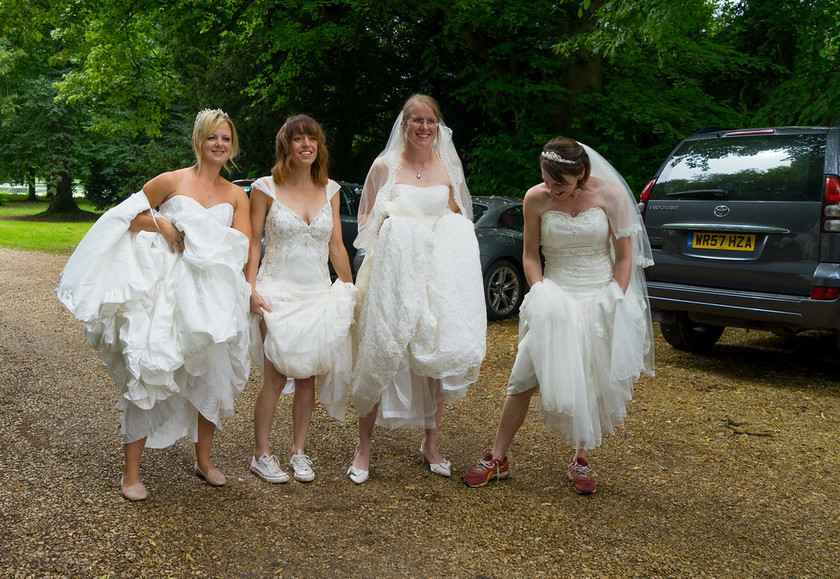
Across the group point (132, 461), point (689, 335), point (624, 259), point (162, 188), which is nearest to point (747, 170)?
point (689, 335)

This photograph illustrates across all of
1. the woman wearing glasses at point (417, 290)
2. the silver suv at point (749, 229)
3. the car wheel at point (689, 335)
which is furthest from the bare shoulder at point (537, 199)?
the car wheel at point (689, 335)

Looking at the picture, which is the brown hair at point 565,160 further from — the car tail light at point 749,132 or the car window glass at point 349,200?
the car window glass at point 349,200

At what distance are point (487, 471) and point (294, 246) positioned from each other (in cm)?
164

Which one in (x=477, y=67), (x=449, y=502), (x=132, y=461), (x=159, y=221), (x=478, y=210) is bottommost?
(x=449, y=502)

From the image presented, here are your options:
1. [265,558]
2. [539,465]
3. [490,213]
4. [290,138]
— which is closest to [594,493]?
[539,465]

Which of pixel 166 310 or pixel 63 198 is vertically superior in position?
pixel 166 310

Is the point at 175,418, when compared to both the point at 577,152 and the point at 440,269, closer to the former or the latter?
the point at 440,269

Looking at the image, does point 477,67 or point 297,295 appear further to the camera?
point 477,67

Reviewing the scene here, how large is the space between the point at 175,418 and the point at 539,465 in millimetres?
2098

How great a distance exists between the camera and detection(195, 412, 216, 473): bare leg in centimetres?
407

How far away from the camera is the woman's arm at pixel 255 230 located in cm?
415

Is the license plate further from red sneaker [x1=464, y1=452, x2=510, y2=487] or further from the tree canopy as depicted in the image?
red sneaker [x1=464, y1=452, x2=510, y2=487]

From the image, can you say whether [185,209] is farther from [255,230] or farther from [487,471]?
[487,471]

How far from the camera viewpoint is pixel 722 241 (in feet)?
20.0
